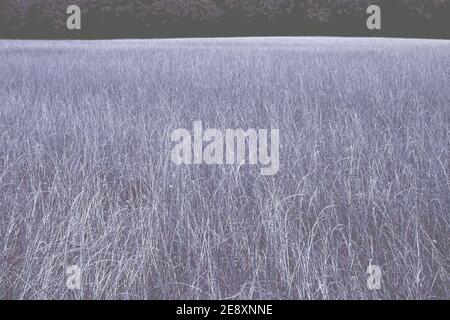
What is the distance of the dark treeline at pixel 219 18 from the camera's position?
25.8 metres

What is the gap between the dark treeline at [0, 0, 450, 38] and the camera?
2575 cm

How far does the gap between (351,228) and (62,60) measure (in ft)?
28.4

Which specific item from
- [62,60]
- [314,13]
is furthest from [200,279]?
[314,13]

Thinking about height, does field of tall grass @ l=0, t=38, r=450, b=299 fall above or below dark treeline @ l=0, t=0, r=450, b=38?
below

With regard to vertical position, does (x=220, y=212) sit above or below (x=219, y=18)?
below

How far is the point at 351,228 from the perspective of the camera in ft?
8.41

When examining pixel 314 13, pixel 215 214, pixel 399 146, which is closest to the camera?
pixel 215 214

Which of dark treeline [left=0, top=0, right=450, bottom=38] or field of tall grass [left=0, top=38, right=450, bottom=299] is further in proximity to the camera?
dark treeline [left=0, top=0, right=450, bottom=38]

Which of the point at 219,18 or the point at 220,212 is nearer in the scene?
the point at 220,212

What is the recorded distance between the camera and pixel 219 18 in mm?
29562

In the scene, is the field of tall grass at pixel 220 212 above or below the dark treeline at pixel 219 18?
below
